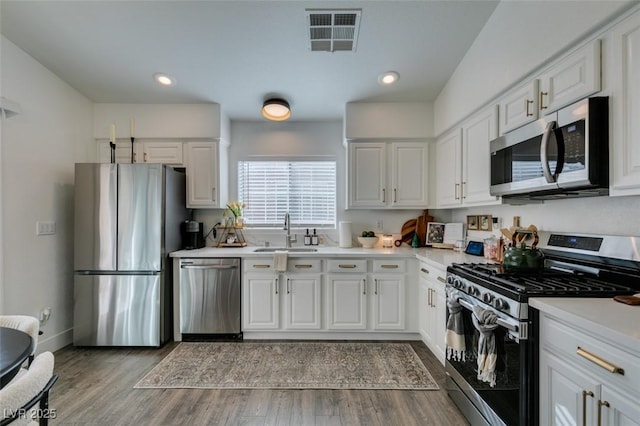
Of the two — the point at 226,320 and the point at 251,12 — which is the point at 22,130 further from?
the point at 226,320

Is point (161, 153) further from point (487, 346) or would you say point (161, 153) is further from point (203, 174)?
point (487, 346)

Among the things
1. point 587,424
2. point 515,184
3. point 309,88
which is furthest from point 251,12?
point 587,424

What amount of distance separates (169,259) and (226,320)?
2.88 feet

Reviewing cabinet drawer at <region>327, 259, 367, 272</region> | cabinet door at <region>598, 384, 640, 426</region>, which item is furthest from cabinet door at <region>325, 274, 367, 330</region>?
cabinet door at <region>598, 384, 640, 426</region>

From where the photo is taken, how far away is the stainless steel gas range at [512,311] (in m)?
1.33

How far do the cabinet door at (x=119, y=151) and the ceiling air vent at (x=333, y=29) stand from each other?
2.48 m

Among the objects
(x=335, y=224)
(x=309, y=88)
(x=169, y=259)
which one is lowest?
(x=169, y=259)

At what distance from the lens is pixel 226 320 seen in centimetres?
299

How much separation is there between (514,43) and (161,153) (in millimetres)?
3573

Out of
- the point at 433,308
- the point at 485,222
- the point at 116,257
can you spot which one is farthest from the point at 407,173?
the point at 116,257

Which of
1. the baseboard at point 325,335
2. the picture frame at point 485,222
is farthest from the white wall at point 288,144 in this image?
the picture frame at point 485,222

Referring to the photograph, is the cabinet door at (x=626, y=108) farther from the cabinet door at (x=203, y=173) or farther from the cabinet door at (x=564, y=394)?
the cabinet door at (x=203, y=173)

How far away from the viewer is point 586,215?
5.84 feet

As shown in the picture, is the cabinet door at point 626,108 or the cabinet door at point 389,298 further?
the cabinet door at point 389,298
